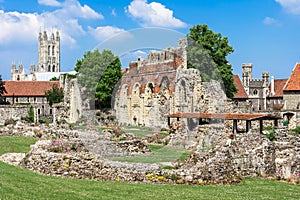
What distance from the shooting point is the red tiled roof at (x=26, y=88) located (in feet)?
203

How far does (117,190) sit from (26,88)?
55.5 metres

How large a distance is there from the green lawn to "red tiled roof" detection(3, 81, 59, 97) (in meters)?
51.5

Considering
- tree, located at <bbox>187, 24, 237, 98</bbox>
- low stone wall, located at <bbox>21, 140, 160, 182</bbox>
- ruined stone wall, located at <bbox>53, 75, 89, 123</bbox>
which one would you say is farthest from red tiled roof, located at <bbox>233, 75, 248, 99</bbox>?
low stone wall, located at <bbox>21, 140, 160, 182</bbox>

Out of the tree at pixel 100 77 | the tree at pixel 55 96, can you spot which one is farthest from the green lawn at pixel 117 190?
the tree at pixel 55 96

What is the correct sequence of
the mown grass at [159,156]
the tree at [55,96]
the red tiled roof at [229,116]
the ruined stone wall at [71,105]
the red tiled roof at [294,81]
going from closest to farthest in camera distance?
the mown grass at [159,156] → the red tiled roof at [229,116] → the ruined stone wall at [71,105] → the red tiled roof at [294,81] → the tree at [55,96]

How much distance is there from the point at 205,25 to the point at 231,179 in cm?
2553

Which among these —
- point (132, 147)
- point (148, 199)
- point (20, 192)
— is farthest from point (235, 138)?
point (20, 192)

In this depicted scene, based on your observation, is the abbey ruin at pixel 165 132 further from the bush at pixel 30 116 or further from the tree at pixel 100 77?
the tree at pixel 100 77

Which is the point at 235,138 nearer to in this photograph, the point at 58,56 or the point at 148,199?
the point at 148,199

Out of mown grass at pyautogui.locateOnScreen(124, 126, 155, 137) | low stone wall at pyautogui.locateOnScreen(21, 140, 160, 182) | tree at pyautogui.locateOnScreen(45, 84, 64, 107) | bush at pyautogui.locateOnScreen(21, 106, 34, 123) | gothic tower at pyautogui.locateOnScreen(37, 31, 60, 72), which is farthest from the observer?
gothic tower at pyautogui.locateOnScreen(37, 31, 60, 72)

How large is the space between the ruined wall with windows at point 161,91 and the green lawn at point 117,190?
46.2 ft

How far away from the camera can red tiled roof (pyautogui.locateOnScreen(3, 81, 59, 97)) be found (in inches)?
2439

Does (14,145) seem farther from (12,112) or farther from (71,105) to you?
(12,112)

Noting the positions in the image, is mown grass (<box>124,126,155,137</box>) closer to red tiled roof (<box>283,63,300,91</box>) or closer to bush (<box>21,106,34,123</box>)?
bush (<box>21,106,34,123</box>)
